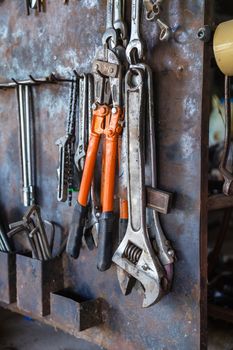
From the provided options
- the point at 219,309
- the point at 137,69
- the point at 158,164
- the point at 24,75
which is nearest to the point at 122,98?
the point at 137,69

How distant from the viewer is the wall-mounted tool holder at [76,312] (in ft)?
3.66

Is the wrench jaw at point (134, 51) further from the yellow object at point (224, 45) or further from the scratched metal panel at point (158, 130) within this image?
the yellow object at point (224, 45)

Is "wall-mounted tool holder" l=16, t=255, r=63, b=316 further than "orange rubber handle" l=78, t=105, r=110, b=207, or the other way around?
"wall-mounted tool holder" l=16, t=255, r=63, b=316

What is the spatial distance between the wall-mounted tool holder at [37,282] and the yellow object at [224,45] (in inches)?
28.5

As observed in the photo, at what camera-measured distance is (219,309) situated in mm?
1380

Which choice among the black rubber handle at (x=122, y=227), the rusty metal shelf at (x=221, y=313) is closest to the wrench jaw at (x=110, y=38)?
the black rubber handle at (x=122, y=227)

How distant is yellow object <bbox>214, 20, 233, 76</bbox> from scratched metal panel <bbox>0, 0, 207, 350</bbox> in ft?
0.13

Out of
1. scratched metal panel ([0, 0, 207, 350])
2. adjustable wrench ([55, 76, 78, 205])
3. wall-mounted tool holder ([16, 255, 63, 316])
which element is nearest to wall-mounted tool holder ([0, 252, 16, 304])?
wall-mounted tool holder ([16, 255, 63, 316])

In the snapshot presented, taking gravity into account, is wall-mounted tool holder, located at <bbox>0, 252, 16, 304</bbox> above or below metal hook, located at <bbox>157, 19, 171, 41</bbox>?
below

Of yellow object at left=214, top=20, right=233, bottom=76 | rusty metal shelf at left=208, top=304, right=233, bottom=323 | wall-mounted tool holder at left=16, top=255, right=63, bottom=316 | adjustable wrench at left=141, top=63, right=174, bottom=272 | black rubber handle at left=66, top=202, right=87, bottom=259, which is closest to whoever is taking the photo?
yellow object at left=214, top=20, right=233, bottom=76

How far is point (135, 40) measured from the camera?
1011 millimetres

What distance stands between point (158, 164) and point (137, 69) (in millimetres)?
233

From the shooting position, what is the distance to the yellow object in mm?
888

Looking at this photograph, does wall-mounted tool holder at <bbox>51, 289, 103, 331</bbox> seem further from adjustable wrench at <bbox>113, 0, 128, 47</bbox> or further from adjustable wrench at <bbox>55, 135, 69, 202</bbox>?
adjustable wrench at <bbox>113, 0, 128, 47</bbox>
